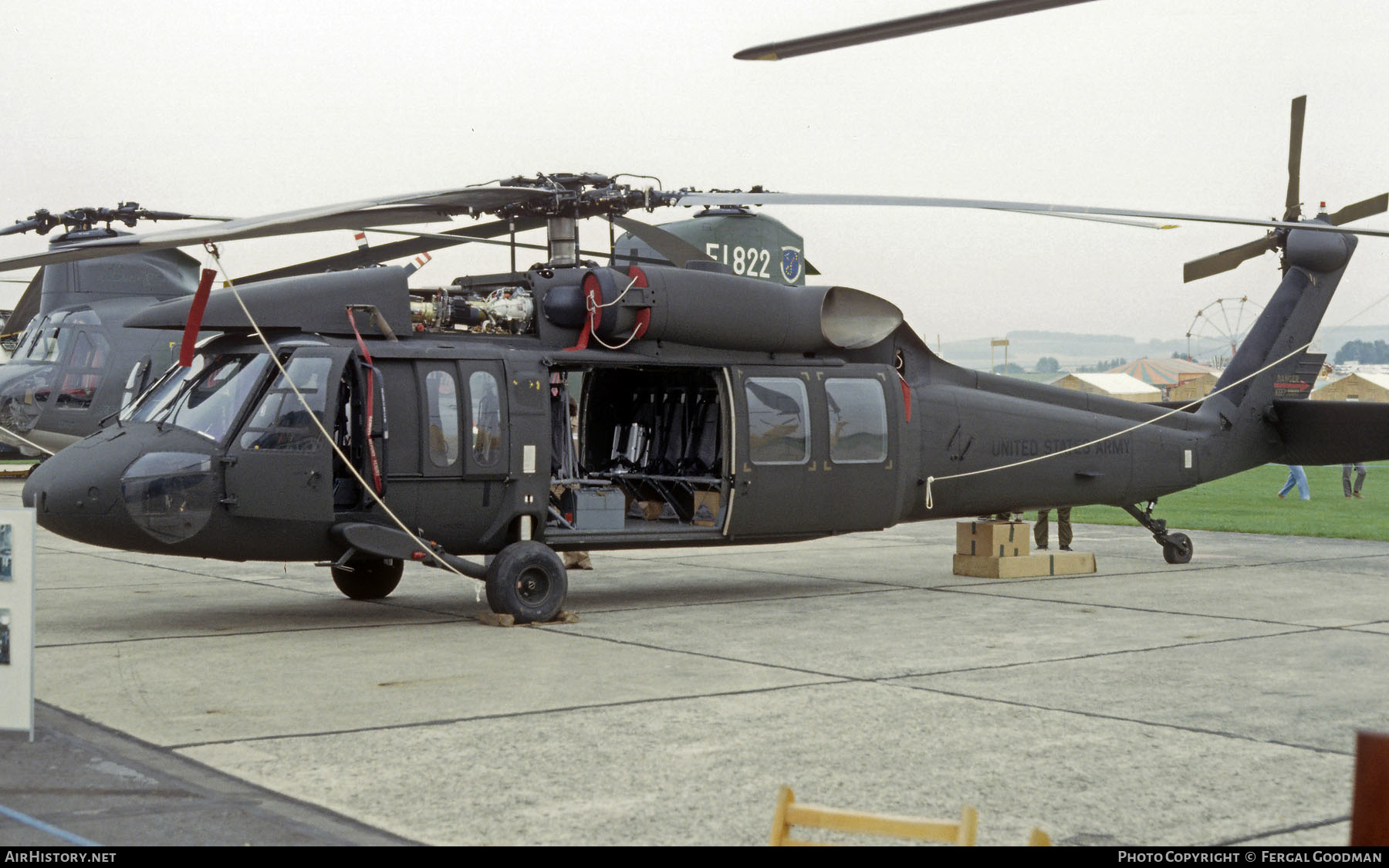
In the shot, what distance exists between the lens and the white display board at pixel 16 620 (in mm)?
6477

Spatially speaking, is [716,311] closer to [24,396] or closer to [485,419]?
[485,419]

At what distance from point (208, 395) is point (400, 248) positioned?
243cm

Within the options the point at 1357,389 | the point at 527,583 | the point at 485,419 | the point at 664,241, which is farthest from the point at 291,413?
the point at 1357,389

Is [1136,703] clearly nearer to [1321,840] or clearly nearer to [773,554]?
[1321,840]

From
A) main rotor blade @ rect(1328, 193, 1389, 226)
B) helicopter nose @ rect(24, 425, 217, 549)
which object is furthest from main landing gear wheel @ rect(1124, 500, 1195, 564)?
helicopter nose @ rect(24, 425, 217, 549)

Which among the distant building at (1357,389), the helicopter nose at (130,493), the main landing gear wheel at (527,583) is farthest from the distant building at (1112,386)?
the helicopter nose at (130,493)

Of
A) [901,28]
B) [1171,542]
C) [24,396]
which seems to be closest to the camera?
[901,28]

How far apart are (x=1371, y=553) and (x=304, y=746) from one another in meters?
13.5

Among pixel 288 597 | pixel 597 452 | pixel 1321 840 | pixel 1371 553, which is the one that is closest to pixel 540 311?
pixel 597 452

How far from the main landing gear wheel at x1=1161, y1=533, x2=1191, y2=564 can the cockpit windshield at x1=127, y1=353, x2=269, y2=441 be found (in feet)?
31.7

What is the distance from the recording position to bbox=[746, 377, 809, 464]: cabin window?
460 inches

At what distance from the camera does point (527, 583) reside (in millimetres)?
10531

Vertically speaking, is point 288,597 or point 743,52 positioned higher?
point 743,52
